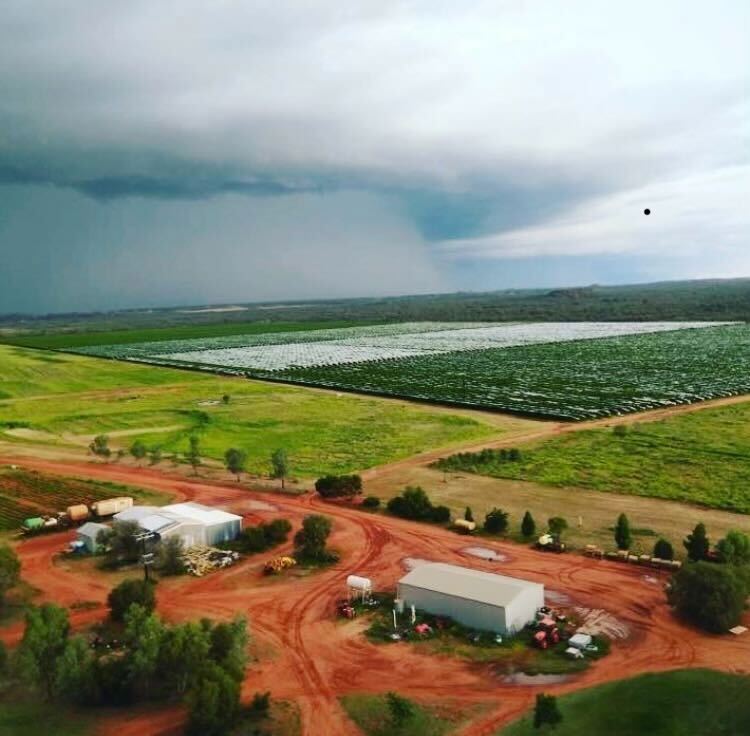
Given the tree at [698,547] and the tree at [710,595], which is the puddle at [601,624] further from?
the tree at [698,547]

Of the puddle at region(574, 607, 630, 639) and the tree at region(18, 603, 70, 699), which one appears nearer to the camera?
the tree at region(18, 603, 70, 699)

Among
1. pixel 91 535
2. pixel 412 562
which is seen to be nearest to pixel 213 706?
pixel 412 562

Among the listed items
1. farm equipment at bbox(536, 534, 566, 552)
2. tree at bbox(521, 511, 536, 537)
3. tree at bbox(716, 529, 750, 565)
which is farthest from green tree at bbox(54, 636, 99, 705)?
tree at bbox(716, 529, 750, 565)

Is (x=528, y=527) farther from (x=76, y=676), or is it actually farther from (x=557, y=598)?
(x=76, y=676)

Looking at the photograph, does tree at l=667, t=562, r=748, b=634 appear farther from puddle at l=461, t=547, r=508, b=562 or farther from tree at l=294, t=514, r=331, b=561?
tree at l=294, t=514, r=331, b=561

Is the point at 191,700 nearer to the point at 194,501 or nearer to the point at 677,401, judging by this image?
the point at 194,501

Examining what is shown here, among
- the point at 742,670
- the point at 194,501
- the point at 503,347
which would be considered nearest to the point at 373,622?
the point at 742,670
